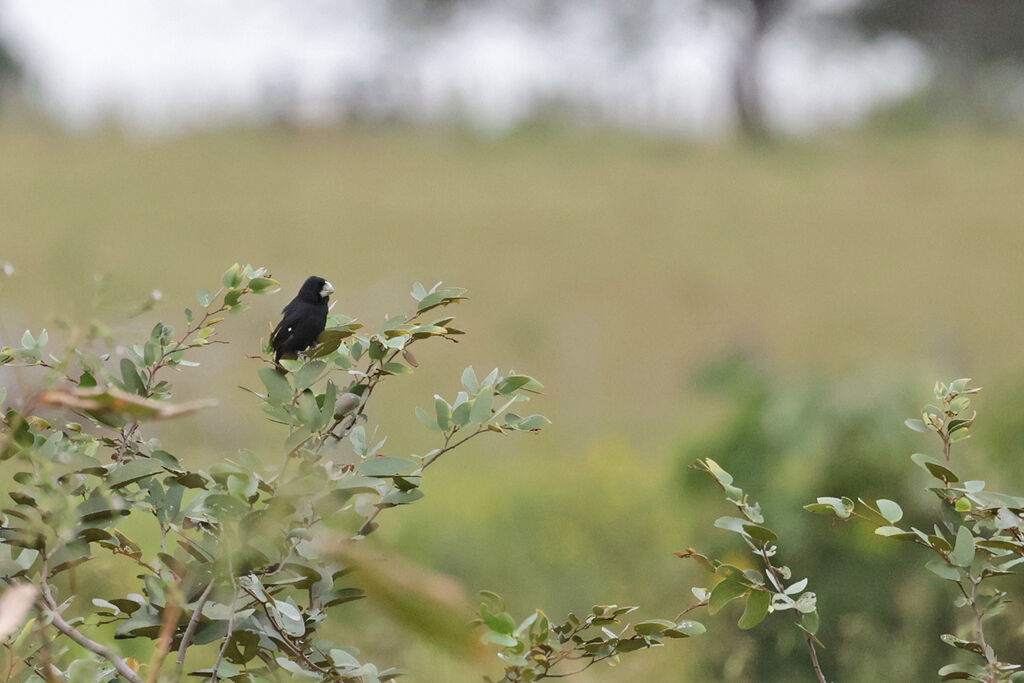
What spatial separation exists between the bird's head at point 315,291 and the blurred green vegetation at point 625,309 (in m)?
0.30

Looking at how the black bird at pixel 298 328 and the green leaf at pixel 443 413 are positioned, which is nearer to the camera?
the green leaf at pixel 443 413

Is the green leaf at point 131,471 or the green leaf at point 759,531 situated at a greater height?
the green leaf at point 131,471

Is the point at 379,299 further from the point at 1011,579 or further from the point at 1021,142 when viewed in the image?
the point at 1021,142

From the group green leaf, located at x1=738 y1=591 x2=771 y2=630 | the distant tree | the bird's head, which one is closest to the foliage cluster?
green leaf, located at x1=738 y1=591 x2=771 y2=630

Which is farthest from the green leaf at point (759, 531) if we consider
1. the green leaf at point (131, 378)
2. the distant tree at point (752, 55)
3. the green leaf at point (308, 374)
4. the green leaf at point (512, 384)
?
the distant tree at point (752, 55)

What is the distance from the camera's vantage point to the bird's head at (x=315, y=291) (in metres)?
1.76

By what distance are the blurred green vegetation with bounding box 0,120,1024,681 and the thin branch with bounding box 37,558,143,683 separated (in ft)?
0.86

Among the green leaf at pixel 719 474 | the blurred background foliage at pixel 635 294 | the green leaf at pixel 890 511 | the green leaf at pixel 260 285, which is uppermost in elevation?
the green leaf at pixel 260 285

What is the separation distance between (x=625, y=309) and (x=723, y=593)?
1396cm

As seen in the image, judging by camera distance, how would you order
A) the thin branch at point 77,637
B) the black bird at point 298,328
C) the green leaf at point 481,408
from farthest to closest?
1. the black bird at point 298,328
2. the green leaf at point 481,408
3. the thin branch at point 77,637

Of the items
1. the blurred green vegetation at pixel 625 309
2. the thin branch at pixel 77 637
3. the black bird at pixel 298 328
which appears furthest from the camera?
the blurred green vegetation at pixel 625 309

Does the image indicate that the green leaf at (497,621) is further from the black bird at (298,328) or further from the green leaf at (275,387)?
the black bird at (298,328)

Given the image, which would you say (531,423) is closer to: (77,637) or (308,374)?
(308,374)

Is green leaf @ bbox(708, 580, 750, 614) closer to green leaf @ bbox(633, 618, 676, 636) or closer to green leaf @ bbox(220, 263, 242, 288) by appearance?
green leaf @ bbox(633, 618, 676, 636)
